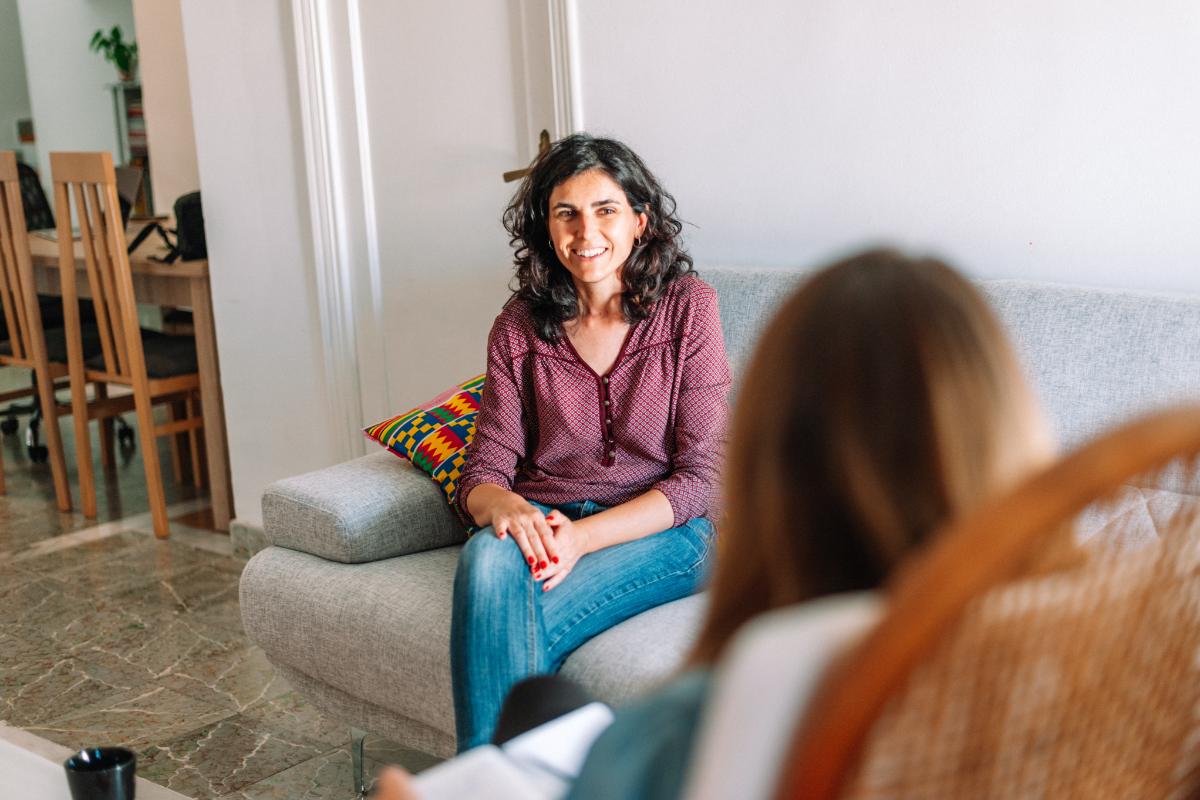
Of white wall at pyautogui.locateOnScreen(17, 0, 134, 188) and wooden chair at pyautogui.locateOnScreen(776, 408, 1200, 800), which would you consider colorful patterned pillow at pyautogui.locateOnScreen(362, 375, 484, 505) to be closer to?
wooden chair at pyautogui.locateOnScreen(776, 408, 1200, 800)

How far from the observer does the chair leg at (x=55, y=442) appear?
4000 mm

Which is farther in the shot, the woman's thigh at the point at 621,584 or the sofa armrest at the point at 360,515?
the sofa armrest at the point at 360,515

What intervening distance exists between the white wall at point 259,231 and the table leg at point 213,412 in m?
0.22

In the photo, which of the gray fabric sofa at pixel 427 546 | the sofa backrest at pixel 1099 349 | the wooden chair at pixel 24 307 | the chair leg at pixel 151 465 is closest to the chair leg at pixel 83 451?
the wooden chair at pixel 24 307

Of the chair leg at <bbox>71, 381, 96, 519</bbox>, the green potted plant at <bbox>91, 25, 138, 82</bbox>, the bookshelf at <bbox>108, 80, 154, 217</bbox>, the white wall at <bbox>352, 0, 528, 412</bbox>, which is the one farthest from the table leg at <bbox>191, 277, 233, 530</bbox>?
the green potted plant at <bbox>91, 25, 138, 82</bbox>

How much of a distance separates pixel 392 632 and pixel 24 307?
8.77 ft

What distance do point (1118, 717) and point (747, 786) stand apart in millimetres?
259

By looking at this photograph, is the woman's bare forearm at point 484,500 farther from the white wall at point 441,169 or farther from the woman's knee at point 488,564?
the white wall at point 441,169

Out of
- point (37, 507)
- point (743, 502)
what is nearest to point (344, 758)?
point (743, 502)

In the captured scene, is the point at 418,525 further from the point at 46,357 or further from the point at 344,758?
the point at 46,357

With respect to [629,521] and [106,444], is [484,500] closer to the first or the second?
[629,521]

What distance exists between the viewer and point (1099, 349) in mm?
1794

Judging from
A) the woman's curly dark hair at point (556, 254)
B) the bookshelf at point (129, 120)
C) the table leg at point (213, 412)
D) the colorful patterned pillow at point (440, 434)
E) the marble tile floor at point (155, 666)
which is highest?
the bookshelf at point (129, 120)

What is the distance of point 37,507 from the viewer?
4062mm
